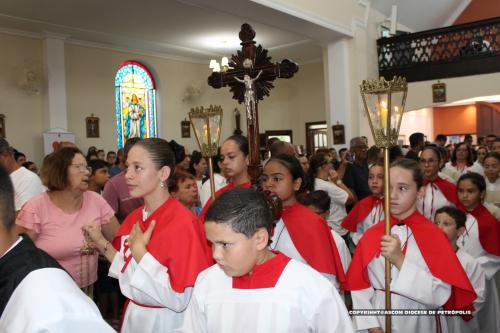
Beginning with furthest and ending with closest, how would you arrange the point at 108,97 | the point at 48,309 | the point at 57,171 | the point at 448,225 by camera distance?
the point at 108,97 → the point at 448,225 → the point at 57,171 → the point at 48,309

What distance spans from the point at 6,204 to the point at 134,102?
13843 millimetres

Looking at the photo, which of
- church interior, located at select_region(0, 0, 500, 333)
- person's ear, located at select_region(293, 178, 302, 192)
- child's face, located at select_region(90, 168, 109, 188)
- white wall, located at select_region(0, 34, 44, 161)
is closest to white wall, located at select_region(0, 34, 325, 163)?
white wall, located at select_region(0, 34, 44, 161)

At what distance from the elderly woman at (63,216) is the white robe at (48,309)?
6.50 feet

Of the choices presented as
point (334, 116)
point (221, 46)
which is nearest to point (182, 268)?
point (334, 116)

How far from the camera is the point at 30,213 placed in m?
3.42

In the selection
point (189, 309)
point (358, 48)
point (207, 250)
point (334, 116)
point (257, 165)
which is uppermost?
point (358, 48)

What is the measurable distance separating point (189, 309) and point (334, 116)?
10.5 metres

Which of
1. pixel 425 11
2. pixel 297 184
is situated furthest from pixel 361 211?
pixel 425 11

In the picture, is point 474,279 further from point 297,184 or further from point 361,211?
point 297,184

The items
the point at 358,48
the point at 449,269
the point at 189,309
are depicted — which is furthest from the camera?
the point at 358,48

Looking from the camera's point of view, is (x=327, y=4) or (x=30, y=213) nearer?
(x=30, y=213)

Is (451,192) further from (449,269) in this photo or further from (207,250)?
(207,250)

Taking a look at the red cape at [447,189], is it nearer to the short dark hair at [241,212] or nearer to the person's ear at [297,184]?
the person's ear at [297,184]

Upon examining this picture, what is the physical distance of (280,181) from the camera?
10.7 ft
